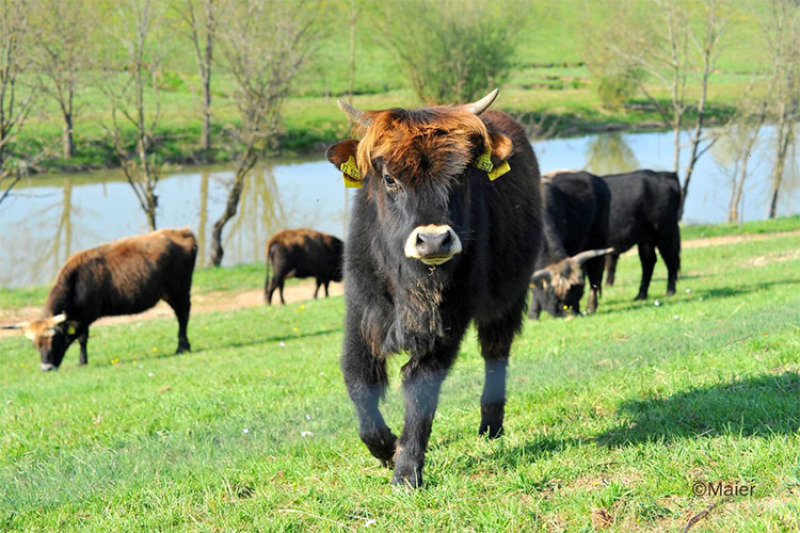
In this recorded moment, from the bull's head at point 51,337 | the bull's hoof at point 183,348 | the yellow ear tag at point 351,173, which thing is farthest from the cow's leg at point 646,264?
the yellow ear tag at point 351,173

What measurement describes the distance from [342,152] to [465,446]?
193 cm

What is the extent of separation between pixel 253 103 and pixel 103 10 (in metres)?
7.53

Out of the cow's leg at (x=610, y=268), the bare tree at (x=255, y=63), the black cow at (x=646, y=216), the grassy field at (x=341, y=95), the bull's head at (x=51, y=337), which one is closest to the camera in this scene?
the bull's head at (x=51, y=337)

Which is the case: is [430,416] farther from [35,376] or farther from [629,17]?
[629,17]

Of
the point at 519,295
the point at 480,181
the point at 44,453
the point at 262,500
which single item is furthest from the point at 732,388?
the point at 44,453

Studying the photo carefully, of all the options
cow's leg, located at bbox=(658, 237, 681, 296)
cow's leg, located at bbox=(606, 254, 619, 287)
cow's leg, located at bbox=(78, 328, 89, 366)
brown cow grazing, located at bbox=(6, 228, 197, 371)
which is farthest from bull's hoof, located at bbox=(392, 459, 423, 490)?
cow's leg, located at bbox=(606, 254, 619, 287)

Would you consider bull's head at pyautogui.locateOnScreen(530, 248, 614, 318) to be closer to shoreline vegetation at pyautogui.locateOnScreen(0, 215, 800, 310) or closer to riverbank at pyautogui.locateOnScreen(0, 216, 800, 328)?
riverbank at pyautogui.locateOnScreen(0, 216, 800, 328)

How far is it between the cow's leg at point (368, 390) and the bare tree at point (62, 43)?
2241 cm

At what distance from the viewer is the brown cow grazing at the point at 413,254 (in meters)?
4.32

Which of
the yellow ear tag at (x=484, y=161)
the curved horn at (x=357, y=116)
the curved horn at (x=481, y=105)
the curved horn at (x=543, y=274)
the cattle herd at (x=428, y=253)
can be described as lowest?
the curved horn at (x=543, y=274)

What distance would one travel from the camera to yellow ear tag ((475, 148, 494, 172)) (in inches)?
186

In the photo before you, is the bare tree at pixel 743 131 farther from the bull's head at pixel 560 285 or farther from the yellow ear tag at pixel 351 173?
the yellow ear tag at pixel 351 173

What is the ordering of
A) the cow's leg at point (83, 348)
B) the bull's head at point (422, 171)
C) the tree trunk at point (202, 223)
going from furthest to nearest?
the tree trunk at point (202, 223)
the cow's leg at point (83, 348)
the bull's head at point (422, 171)

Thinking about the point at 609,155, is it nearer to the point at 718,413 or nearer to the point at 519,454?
the point at 718,413
